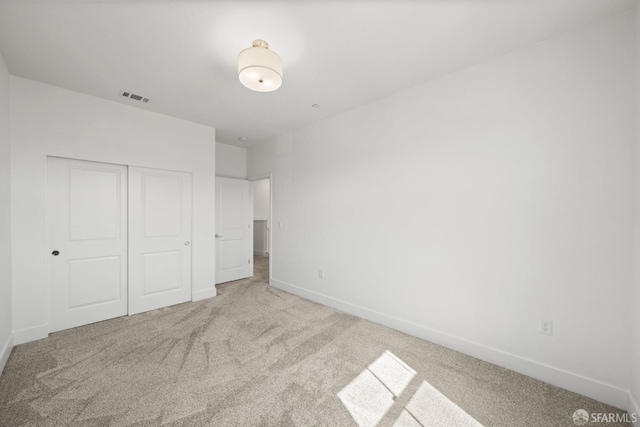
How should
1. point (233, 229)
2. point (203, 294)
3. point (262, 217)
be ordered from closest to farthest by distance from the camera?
point (203, 294), point (233, 229), point (262, 217)

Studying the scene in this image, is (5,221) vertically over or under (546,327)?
over

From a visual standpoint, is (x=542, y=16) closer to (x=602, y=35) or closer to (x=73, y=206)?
(x=602, y=35)

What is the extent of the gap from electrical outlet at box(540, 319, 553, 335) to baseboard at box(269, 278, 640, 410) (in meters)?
0.27

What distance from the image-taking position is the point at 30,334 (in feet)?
8.75

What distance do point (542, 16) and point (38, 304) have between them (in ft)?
17.4

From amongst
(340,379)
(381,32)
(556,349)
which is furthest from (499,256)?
(381,32)

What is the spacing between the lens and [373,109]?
10.6 feet

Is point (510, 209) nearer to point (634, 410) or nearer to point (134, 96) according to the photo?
point (634, 410)

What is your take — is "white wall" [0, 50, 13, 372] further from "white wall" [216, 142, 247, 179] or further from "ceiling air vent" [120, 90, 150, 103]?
"white wall" [216, 142, 247, 179]

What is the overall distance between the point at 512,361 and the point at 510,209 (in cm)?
131

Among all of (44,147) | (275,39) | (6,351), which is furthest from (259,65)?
(6,351)

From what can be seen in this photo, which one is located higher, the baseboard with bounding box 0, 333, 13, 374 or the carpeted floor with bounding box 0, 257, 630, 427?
the baseboard with bounding box 0, 333, 13, 374

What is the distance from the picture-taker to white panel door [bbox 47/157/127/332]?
2895 millimetres

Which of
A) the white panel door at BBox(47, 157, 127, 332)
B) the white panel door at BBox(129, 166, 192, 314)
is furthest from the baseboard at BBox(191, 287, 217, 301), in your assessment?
the white panel door at BBox(47, 157, 127, 332)
